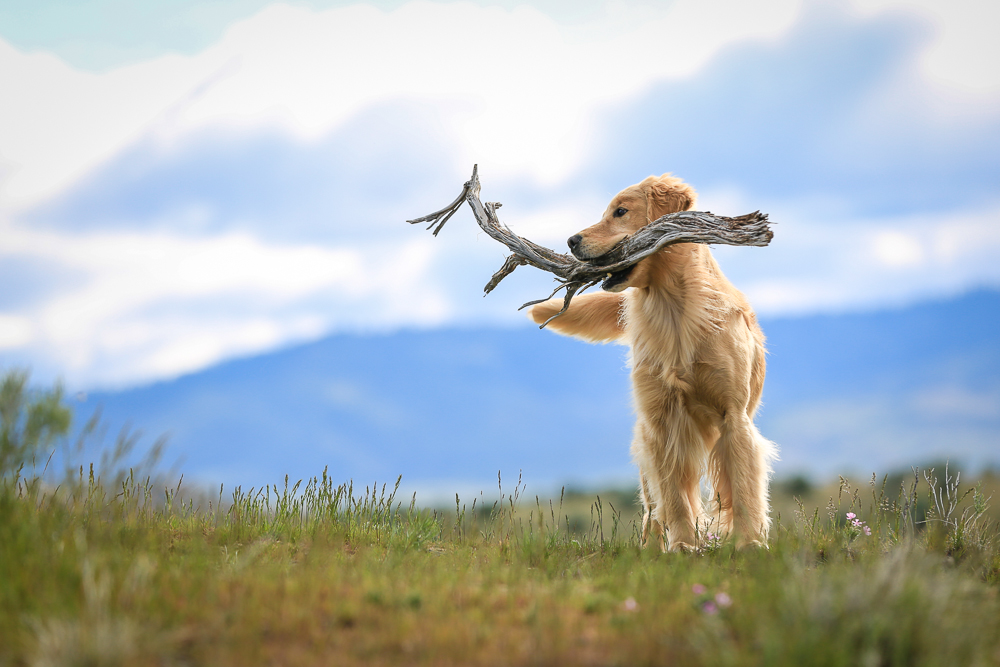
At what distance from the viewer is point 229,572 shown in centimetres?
361

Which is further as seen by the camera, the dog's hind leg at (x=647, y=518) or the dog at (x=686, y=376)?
the dog's hind leg at (x=647, y=518)

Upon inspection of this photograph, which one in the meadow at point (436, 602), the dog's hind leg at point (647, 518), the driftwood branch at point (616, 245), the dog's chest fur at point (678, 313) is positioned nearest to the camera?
the meadow at point (436, 602)

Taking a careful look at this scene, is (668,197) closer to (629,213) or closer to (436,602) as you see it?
(629,213)

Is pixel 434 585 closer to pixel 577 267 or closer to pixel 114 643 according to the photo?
pixel 114 643

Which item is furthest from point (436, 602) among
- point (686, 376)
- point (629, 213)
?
point (629, 213)

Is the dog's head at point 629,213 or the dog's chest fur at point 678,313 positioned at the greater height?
the dog's head at point 629,213

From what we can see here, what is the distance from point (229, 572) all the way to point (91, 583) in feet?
3.07

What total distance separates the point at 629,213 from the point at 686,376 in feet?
4.48

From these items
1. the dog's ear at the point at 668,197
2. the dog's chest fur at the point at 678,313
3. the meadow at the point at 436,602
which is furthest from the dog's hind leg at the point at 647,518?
the dog's ear at the point at 668,197

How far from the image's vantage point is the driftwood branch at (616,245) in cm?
488

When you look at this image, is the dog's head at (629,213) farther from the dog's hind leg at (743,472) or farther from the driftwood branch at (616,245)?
the dog's hind leg at (743,472)

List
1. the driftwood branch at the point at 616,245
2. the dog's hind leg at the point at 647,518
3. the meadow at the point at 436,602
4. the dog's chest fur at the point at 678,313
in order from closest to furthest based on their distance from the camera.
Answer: the meadow at the point at 436,602 → the driftwood branch at the point at 616,245 → the dog's chest fur at the point at 678,313 → the dog's hind leg at the point at 647,518

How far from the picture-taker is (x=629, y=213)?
5.47 metres

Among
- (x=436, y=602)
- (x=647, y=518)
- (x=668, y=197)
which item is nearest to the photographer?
(x=436, y=602)
